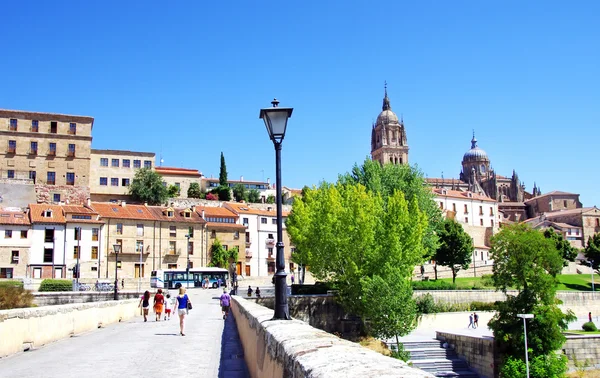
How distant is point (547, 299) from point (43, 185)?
203 feet

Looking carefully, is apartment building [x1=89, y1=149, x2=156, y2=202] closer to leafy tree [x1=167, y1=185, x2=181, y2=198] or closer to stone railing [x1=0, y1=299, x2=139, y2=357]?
leafy tree [x1=167, y1=185, x2=181, y2=198]

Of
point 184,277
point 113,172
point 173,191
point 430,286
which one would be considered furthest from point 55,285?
point 173,191

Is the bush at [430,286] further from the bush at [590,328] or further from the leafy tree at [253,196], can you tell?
the leafy tree at [253,196]

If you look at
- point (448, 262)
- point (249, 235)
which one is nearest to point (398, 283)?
point (448, 262)

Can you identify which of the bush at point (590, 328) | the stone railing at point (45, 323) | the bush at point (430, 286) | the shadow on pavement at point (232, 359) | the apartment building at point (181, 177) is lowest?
the bush at point (590, 328)

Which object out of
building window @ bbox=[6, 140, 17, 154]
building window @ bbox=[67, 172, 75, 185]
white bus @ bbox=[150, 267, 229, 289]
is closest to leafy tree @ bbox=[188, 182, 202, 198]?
building window @ bbox=[67, 172, 75, 185]

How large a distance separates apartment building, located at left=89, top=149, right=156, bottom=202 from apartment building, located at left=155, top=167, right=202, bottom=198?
1144cm

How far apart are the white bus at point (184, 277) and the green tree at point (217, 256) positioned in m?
8.61

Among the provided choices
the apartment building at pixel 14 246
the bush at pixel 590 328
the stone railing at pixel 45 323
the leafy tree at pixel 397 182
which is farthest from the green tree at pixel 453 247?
the stone railing at pixel 45 323

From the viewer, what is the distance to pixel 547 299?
40906 mm

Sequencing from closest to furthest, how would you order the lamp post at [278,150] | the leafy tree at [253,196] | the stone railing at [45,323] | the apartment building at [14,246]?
the lamp post at [278,150]
the stone railing at [45,323]
the apartment building at [14,246]
the leafy tree at [253,196]

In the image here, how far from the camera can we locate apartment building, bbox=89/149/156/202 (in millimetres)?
83875

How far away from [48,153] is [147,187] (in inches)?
544

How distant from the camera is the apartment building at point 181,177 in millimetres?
98512
